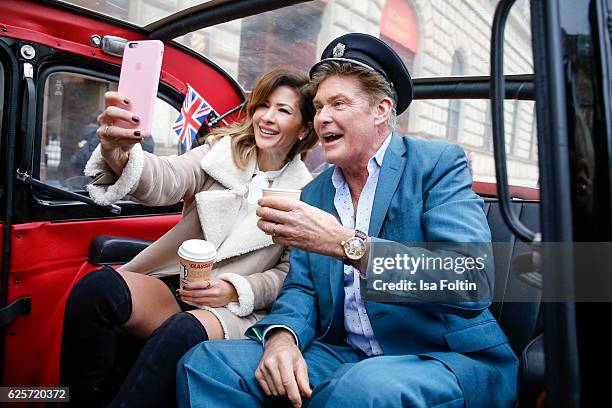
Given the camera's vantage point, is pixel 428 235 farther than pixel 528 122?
Yes

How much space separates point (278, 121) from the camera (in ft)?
7.65

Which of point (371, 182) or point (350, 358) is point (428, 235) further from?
point (350, 358)

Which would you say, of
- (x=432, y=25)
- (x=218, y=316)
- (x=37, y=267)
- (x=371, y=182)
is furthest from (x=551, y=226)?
(x=432, y=25)

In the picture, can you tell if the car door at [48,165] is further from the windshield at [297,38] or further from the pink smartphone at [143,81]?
the pink smartphone at [143,81]

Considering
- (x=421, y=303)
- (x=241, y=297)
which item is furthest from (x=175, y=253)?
(x=421, y=303)

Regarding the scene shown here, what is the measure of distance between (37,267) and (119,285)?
78 centimetres

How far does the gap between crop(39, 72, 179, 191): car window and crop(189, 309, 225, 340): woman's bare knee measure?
1207 millimetres

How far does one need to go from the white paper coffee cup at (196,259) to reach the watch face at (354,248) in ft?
1.74

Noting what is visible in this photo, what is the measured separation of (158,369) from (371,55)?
138cm

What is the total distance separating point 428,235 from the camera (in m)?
1.71

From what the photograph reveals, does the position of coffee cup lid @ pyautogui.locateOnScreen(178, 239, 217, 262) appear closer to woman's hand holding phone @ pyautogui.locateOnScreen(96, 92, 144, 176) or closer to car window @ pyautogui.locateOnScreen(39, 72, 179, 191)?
woman's hand holding phone @ pyautogui.locateOnScreen(96, 92, 144, 176)

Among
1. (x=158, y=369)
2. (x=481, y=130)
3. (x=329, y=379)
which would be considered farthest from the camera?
(x=481, y=130)

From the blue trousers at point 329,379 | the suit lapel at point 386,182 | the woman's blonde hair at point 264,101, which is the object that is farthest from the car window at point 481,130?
the woman's blonde hair at point 264,101

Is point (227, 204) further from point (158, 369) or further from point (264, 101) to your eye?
point (158, 369)
